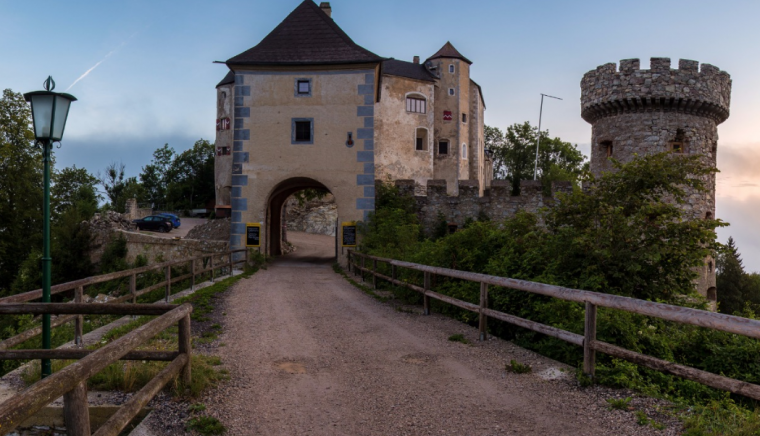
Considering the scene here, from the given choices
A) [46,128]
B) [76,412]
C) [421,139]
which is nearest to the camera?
[76,412]

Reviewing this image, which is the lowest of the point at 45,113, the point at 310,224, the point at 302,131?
the point at 310,224

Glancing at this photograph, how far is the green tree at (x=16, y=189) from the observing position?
32.0 meters

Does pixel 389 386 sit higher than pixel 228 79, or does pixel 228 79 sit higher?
pixel 228 79

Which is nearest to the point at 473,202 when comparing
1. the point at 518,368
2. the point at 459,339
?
the point at 459,339

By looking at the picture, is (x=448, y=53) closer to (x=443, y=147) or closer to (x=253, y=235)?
(x=443, y=147)

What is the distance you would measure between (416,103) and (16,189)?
27.4m

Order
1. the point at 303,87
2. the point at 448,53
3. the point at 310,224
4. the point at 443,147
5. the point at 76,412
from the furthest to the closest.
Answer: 1. the point at 448,53
2. the point at 443,147
3. the point at 310,224
4. the point at 303,87
5. the point at 76,412

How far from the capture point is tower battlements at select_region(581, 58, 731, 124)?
22172 mm

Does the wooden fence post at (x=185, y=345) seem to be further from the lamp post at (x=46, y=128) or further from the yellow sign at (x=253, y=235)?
the yellow sign at (x=253, y=235)

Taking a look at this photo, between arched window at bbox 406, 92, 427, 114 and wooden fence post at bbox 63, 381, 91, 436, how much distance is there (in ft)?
134

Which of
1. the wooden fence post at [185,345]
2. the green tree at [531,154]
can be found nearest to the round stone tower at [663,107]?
the wooden fence post at [185,345]

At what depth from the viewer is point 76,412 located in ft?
9.71

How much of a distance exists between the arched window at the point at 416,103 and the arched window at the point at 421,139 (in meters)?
1.47

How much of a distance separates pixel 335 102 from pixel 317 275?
7.15 m
